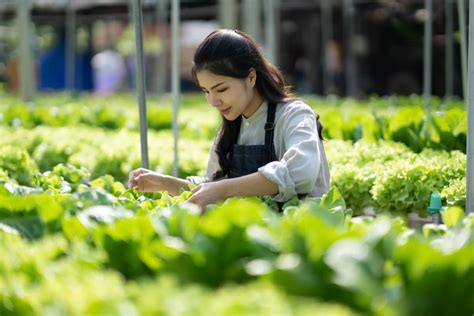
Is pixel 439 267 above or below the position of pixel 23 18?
below

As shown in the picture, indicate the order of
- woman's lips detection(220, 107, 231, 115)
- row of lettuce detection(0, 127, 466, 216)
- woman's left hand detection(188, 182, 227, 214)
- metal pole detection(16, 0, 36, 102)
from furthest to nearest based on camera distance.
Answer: metal pole detection(16, 0, 36, 102) → row of lettuce detection(0, 127, 466, 216) → woman's lips detection(220, 107, 231, 115) → woman's left hand detection(188, 182, 227, 214)

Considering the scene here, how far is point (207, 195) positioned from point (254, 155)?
2.54 feet

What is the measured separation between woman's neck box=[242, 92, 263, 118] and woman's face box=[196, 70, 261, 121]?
0.05m

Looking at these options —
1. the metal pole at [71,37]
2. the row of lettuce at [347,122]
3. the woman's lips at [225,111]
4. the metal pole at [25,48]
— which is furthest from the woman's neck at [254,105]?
the metal pole at [71,37]

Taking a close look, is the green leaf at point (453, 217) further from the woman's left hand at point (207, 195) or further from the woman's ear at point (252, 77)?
the woman's ear at point (252, 77)

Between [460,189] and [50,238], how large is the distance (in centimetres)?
230

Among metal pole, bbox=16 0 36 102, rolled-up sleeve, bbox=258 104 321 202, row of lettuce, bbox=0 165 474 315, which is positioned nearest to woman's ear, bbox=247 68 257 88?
rolled-up sleeve, bbox=258 104 321 202

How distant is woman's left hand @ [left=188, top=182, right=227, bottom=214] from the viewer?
11.4 feet

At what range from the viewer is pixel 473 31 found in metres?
3.50

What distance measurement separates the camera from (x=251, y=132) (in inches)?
169

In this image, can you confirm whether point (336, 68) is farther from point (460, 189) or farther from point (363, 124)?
Result: point (460, 189)

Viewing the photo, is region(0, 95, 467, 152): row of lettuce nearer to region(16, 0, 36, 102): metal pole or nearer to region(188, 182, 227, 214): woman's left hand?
region(16, 0, 36, 102): metal pole

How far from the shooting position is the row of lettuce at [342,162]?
498 cm

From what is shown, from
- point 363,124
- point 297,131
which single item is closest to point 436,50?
point 363,124
